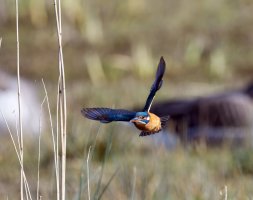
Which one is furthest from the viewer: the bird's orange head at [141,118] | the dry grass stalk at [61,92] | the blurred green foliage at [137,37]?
the blurred green foliage at [137,37]

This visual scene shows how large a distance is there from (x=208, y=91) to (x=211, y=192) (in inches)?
242

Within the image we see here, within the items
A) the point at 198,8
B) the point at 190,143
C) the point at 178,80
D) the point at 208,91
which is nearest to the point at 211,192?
the point at 190,143

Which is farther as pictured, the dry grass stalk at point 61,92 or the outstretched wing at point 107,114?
the dry grass stalk at point 61,92

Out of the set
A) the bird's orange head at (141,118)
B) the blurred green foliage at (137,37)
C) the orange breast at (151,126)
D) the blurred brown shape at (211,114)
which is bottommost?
the blurred brown shape at (211,114)

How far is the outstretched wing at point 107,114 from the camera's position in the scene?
1978mm

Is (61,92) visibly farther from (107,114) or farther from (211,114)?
(211,114)

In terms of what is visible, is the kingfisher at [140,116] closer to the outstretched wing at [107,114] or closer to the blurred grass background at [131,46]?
the outstretched wing at [107,114]

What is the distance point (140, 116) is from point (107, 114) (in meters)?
0.08

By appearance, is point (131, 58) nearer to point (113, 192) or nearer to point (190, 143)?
point (190, 143)

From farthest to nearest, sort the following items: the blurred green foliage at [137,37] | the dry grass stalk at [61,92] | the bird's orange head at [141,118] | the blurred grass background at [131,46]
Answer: the blurred green foliage at [137,37], the blurred grass background at [131,46], the dry grass stalk at [61,92], the bird's orange head at [141,118]

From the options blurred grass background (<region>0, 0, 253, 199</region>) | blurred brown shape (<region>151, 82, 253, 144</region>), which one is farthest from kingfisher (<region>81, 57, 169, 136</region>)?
blurred grass background (<region>0, 0, 253, 199</region>)

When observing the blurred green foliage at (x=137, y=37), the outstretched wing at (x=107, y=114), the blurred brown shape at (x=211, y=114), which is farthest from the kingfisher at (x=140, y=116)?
the blurred green foliage at (x=137, y=37)

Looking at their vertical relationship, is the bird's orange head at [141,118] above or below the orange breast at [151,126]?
above

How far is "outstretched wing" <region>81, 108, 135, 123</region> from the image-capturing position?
6.49ft
